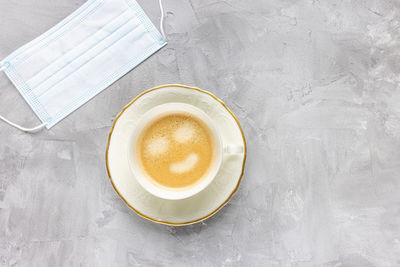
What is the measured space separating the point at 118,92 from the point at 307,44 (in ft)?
1.81

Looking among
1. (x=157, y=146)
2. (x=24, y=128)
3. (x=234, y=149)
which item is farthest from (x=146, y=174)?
(x=24, y=128)

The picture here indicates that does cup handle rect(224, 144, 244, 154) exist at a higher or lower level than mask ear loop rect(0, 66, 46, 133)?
lower

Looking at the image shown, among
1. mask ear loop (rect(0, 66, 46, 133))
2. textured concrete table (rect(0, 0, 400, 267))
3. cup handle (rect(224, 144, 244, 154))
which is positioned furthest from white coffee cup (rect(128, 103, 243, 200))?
mask ear loop (rect(0, 66, 46, 133))

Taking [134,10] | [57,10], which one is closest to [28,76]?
[57,10]

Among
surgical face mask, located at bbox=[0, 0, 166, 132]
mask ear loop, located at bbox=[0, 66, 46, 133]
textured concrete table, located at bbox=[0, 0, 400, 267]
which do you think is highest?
surgical face mask, located at bbox=[0, 0, 166, 132]

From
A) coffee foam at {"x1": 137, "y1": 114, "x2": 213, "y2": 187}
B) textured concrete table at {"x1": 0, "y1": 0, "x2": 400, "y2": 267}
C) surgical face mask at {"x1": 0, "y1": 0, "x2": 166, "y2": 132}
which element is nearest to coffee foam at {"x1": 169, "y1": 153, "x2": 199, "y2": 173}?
coffee foam at {"x1": 137, "y1": 114, "x2": 213, "y2": 187}

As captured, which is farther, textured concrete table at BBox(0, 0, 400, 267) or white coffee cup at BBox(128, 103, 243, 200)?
textured concrete table at BBox(0, 0, 400, 267)

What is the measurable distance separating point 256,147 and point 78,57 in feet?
1.83

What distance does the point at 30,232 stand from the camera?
0.98 m

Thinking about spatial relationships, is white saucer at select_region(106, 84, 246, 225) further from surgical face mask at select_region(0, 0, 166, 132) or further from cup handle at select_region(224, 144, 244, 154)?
surgical face mask at select_region(0, 0, 166, 132)

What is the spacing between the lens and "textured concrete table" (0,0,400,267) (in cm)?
98

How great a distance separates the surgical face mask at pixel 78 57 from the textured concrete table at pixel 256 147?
0.03 meters

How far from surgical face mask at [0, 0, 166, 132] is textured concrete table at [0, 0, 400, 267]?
0.09 feet

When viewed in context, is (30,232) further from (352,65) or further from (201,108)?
(352,65)
